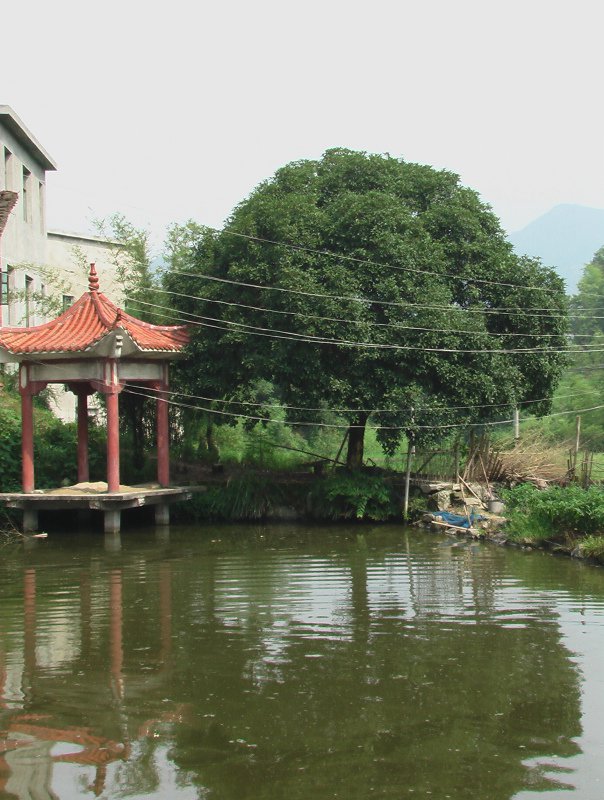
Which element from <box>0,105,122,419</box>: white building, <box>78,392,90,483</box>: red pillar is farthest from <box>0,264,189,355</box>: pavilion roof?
<box>0,105,122,419</box>: white building

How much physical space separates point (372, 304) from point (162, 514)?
6.64 meters

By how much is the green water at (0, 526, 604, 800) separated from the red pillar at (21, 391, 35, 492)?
445 cm

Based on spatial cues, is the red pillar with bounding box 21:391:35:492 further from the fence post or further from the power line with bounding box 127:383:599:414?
the fence post

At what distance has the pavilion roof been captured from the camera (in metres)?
20.6

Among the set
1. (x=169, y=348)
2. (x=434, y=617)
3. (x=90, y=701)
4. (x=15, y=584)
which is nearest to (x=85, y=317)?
(x=169, y=348)

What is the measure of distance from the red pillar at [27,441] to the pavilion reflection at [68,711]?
8714mm

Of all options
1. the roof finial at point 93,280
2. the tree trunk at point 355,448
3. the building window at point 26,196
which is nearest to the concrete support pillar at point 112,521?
the roof finial at point 93,280

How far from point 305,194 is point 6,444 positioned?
8.91 meters

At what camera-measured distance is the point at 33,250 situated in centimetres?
2914

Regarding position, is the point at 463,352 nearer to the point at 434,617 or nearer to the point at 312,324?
the point at 312,324

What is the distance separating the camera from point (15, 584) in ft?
50.2

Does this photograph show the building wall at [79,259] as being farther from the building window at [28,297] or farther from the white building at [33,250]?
the building window at [28,297]

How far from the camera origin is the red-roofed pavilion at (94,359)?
2050 centimetres

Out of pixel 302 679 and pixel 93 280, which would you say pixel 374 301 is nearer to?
pixel 93 280
